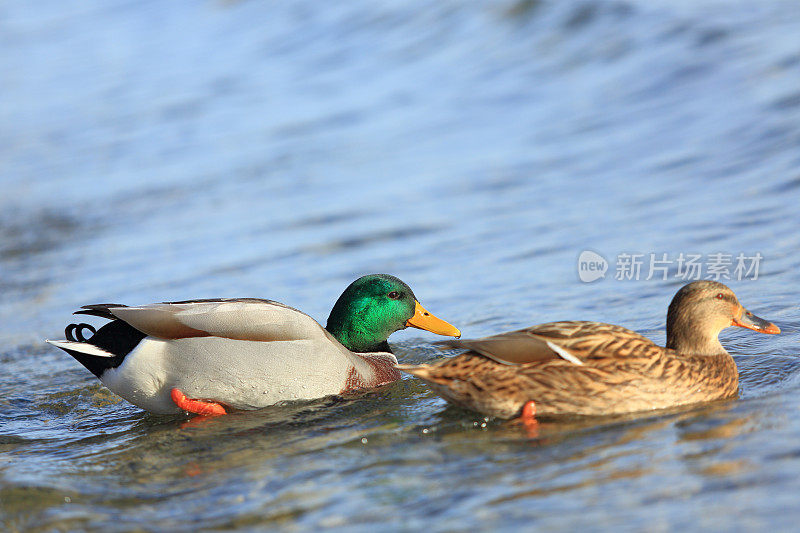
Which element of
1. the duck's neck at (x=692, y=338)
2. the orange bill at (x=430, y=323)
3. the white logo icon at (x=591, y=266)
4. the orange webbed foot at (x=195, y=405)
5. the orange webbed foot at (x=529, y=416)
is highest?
the white logo icon at (x=591, y=266)

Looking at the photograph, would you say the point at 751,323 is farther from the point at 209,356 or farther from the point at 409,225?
the point at 409,225

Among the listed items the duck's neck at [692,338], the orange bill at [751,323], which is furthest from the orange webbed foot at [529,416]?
the orange bill at [751,323]

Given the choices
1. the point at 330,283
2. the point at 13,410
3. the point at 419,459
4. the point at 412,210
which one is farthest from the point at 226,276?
the point at 419,459

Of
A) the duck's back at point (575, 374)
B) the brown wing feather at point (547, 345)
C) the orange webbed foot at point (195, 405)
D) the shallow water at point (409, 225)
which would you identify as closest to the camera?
the shallow water at point (409, 225)

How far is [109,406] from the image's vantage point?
679cm

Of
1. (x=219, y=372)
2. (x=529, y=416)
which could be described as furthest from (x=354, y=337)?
(x=529, y=416)

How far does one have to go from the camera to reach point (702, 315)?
5.74 metres

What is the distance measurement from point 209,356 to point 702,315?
2.77 meters

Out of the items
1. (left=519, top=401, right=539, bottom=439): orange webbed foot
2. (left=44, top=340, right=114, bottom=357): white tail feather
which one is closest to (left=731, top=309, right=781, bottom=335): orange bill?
(left=519, top=401, right=539, bottom=439): orange webbed foot

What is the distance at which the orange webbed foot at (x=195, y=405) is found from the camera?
6238mm

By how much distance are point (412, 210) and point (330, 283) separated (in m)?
2.24

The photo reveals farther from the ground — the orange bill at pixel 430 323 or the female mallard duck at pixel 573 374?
the orange bill at pixel 430 323

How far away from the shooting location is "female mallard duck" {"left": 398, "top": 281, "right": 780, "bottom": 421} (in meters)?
5.36

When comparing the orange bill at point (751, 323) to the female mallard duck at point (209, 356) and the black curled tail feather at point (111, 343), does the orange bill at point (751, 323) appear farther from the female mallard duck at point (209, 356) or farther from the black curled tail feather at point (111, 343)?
the black curled tail feather at point (111, 343)
